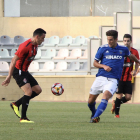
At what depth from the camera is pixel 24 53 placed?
7.01 meters

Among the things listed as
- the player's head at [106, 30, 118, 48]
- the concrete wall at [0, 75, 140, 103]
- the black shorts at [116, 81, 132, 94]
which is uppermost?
the player's head at [106, 30, 118, 48]

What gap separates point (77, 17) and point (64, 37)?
1.75 meters

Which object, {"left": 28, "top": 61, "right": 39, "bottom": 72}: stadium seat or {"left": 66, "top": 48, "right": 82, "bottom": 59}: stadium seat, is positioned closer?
{"left": 28, "top": 61, "right": 39, "bottom": 72}: stadium seat

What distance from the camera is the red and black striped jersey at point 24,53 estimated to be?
22.9ft

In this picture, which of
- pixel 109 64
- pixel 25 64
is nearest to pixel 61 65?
pixel 25 64

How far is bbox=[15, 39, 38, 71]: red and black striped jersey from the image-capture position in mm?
6965

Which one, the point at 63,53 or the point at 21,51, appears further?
the point at 63,53

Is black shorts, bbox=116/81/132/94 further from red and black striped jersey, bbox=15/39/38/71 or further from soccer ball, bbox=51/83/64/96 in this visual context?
soccer ball, bbox=51/83/64/96

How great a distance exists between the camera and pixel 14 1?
73.3 feet

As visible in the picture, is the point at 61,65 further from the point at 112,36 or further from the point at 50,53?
the point at 112,36

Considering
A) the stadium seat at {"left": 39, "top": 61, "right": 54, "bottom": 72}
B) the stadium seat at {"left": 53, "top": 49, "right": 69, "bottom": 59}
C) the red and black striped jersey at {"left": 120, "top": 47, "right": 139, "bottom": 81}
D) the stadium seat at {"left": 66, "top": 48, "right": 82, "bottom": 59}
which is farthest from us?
the stadium seat at {"left": 53, "top": 49, "right": 69, "bottom": 59}

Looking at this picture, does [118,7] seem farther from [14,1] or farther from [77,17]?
[14,1]

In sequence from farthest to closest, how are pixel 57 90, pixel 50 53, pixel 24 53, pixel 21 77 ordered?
pixel 50 53 → pixel 57 90 → pixel 21 77 → pixel 24 53

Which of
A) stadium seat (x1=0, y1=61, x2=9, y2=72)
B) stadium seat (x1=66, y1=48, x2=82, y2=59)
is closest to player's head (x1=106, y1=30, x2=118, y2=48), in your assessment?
stadium seat (x1=0, y1=61, x2=9, y2=72)
